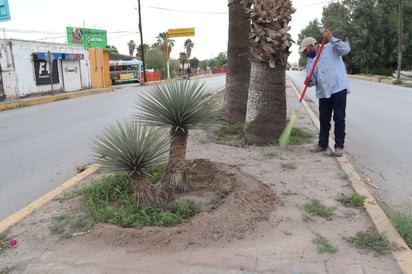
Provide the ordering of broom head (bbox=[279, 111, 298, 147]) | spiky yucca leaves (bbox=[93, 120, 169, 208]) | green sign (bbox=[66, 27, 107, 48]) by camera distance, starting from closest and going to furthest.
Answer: spiky yucca leaves (bbox=[93, 120, 169, 208]) < broom head (bbox=[279, 111, 298, 147]) < green sign (bbox=[66, 27, 107, 48])

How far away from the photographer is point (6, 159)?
7434 millimetres

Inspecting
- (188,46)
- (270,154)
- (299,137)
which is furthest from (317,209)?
(188,46)

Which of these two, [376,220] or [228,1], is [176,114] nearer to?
[376,220]

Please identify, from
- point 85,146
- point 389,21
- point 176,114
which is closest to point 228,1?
point 85,146

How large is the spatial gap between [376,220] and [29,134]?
8814 mm

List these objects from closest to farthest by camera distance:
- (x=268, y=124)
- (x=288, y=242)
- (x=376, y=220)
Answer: (x=288, y=242) < (x=376, y=220) < (x=268, y=124)

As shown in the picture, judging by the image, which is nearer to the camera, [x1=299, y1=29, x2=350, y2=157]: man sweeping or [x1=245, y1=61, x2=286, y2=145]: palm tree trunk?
[x1=299, y1=29, x2=350, y2=157]: man sweeping

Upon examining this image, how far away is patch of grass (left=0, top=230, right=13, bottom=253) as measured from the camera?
3541 mm

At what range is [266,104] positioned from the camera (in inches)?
255

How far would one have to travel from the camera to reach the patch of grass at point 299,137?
22.9 ft

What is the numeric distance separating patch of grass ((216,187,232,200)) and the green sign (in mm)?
44143

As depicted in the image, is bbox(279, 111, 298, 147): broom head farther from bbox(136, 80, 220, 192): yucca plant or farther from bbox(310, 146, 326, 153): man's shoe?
bbox(136, 80, 220, 192): yucca plant

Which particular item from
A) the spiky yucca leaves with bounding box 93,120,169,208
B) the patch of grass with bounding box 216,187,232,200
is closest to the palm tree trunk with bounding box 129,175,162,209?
the spiky yucca leaves with bounding box 93,120,169,208

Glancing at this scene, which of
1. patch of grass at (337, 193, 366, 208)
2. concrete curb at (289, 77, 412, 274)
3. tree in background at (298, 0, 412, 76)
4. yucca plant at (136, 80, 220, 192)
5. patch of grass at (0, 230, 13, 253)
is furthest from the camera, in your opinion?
tree in background at (298, 0, 412, 76)
